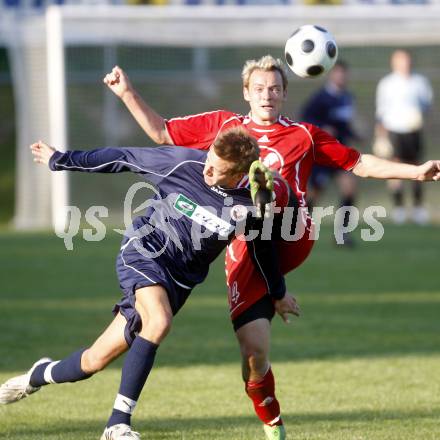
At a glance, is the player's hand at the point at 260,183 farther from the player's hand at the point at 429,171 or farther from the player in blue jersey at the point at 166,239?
the player's hand at the point at 429,171

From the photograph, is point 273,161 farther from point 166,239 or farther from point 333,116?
point 333,116

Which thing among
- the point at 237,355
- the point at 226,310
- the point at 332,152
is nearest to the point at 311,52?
the point at 332,152

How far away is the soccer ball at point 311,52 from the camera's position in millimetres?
6008

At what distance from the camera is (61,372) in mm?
5043

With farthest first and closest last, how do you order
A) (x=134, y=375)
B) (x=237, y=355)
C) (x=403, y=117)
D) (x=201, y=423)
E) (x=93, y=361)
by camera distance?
(x=403, y=117)
(x=237, y=355)
(x=201, y=423)
(x=93, y=361)
(x=134, y=375)

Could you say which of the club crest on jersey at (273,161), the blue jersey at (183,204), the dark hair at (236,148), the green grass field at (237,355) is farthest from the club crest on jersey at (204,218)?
the green grass field at (237,355)

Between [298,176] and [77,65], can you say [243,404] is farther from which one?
[77,65]

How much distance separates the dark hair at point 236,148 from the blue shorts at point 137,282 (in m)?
0.61

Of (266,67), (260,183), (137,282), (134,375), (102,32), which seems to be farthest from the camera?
(102,32)

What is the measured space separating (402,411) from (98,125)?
13227 mm

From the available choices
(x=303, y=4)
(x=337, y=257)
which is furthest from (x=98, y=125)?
(x=337, y=257)

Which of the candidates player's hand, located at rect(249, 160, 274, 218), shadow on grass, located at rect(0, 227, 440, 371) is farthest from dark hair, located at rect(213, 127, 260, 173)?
shadow on grass, located at rect(0, 227, 440, 371)

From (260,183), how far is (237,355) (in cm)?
315

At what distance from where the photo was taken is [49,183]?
1702 centimetres
